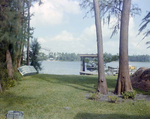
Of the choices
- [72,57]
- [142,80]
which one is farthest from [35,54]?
[72,57]

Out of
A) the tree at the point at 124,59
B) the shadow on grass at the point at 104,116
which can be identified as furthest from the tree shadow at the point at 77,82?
the shadow on grass at the point at 104,116

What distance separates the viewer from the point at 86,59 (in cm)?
2155

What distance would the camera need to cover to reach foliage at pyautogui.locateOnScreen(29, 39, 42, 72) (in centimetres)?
1747

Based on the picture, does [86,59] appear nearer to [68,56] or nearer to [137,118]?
[137,118]

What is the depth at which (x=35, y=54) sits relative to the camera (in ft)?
57.5

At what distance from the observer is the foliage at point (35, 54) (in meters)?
17.5

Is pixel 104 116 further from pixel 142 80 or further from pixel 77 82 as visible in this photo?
pixel 77 82

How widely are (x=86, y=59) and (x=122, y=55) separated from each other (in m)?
14.7

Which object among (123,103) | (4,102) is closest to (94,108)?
(123,103)

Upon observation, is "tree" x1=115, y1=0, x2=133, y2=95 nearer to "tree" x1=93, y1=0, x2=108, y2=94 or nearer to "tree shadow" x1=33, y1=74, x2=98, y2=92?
"tree" x1=93, y1=0, x2=108, y2=94

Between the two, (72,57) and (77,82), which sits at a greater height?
(72,57)

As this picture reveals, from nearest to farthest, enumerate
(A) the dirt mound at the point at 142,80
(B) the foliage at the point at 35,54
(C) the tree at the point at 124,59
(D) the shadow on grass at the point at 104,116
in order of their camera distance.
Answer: (D) the shadow on grass at the point at 104,116 → (C) the tree at the point at 124,59 → (A) the dirt mound at the point at 142,80 → (B) the foliage at the point at 35,54

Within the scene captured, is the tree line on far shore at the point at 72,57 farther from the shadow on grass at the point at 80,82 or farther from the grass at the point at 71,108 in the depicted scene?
the grass at the point at 71,108

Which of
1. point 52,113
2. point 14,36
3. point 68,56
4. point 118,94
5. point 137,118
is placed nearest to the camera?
point 137,118
